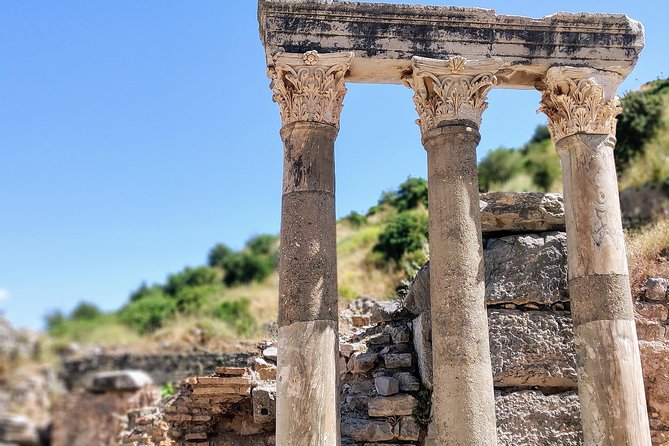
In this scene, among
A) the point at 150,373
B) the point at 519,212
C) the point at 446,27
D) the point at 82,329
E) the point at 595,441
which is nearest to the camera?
the point at 82,329

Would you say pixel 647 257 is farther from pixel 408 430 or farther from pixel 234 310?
pixel 234 310

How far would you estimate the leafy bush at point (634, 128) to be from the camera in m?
30.5

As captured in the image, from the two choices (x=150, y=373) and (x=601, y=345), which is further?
(x=150, y=373)

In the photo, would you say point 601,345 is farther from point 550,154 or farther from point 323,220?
point 550,154

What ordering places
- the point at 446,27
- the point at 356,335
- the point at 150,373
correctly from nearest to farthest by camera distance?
the point at 446,27
the point at 356,335
the point at 150,373

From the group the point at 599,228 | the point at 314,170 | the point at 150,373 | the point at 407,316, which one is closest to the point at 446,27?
the point at 314,170

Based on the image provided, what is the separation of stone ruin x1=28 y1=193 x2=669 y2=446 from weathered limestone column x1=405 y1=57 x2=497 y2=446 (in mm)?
1060

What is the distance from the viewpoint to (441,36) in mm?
9641

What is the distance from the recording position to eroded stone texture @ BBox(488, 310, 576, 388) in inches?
394

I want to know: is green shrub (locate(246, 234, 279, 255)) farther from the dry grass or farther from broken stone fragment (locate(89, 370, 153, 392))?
the dry grass

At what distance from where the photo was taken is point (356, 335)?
12.1 metres

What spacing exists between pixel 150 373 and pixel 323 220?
2108cm

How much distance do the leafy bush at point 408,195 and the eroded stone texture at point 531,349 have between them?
1863 cm

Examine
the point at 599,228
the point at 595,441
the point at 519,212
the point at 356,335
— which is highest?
the point at 519,212
